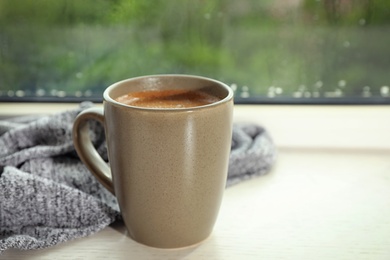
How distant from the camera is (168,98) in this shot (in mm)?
636

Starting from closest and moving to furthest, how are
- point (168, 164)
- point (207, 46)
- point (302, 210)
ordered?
point (168, 164)
point (302, 210)
point (207, 46)

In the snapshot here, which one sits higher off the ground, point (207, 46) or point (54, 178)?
point (207, 46)

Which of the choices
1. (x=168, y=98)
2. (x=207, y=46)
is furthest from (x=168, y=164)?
(x=207, y=46)

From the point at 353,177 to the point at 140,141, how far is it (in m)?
0.35

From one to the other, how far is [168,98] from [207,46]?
0.25 m

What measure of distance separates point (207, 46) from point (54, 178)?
0.32m

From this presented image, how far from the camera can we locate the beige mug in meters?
0.54

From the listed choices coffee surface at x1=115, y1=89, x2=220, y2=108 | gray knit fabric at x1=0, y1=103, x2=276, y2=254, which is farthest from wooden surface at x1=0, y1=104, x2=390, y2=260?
coffee surface at x1=115, y1=89, x2=220, y2=108

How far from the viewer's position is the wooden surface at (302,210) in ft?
1.96

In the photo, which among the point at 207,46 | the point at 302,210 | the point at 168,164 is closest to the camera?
the point at 168,164

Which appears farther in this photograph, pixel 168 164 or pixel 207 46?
pixel 207 46

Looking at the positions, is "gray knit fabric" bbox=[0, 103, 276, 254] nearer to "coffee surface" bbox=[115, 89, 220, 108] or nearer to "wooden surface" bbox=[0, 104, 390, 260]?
"wooden surface" bbox=[0, 104, 390, 260]

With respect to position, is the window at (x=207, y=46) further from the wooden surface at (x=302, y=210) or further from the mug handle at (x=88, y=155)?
the mug handle at (x=88, y=155)

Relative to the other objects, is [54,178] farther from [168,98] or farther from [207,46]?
[207,46]
